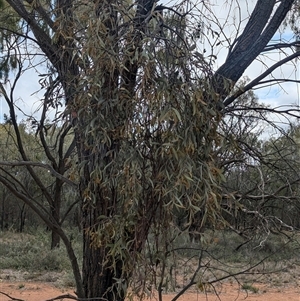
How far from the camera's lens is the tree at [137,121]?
1.98 metres

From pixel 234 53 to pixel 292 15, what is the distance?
1.39m

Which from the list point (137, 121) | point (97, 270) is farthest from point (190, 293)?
point (137, 121)

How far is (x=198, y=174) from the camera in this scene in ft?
6.48

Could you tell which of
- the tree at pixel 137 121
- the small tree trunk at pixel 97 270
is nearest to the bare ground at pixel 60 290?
the small tree trunk at pixel 97 270

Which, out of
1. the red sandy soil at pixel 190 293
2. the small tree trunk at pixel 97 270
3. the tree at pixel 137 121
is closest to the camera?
the tree at pixel 137 121

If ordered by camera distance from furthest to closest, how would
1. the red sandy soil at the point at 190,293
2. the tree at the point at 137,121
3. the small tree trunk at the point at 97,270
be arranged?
the red sandy soil at the point at 190,293 < the small tree trunk at the point at 97,270 < the tree at the point at 137,121

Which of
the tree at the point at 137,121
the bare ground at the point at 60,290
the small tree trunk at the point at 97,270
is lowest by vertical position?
the bare ground at the point at 60,290

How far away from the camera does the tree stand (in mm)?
1979

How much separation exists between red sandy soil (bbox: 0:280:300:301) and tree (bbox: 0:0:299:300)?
614cm

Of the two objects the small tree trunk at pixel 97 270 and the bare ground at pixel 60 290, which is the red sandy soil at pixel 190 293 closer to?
the bare ground at pixel 60 290

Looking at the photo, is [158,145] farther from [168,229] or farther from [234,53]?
[234,53]

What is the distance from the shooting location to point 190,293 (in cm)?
917

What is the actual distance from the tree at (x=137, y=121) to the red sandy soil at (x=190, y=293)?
6.14 metres

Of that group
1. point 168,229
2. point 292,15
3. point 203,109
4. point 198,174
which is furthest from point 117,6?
point 292,15
